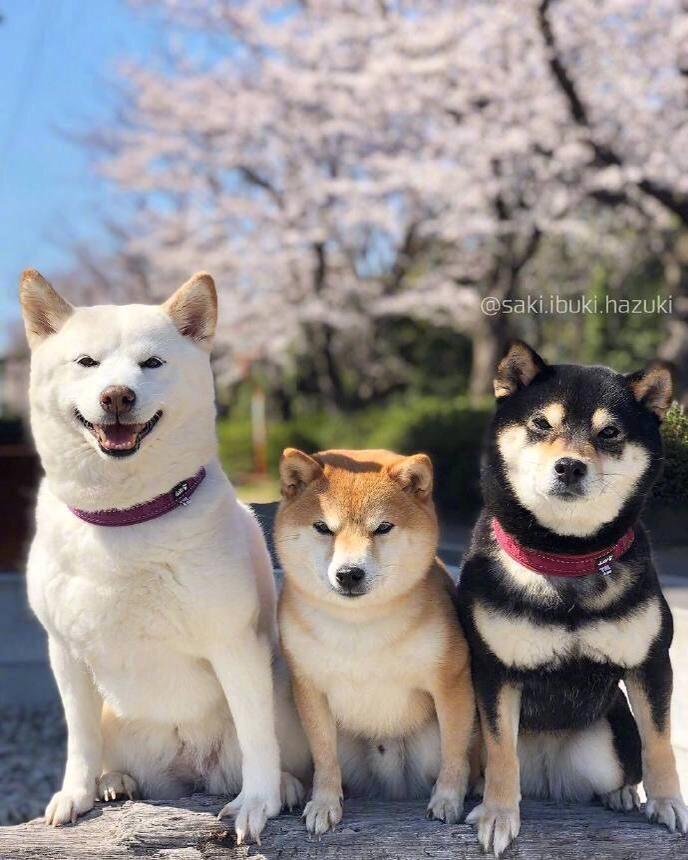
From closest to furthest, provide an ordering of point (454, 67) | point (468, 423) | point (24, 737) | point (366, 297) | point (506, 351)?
1. point (506, 351)
2. point (24, 737)
3. point (468, 423)
4. point (454, 67)
5. point (366, 297)

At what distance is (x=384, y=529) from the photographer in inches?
70.6

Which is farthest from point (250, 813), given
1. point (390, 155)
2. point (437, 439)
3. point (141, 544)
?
point (390, 155)

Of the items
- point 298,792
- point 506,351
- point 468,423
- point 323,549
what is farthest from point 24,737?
point 468,423

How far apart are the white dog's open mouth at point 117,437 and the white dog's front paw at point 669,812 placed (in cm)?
133

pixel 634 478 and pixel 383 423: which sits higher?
pixel 634 478

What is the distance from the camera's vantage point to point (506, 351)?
6.16ft

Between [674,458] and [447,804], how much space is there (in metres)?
1.01

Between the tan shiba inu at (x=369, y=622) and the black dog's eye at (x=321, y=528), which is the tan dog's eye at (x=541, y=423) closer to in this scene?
the tan shiba inu at (x=369, y=622)

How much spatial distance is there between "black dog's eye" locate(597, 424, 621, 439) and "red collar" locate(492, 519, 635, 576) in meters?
0.23

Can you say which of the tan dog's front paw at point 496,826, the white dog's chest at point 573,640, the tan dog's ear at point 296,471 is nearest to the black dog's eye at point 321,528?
the tan dog's ear at point 296,471

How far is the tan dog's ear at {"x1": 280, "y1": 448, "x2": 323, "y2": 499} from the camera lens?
73.5 inches

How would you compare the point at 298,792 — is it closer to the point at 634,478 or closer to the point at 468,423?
the point at 634,478

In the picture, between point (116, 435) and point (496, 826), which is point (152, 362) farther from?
point (496, 826)

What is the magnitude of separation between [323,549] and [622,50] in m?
7.72
